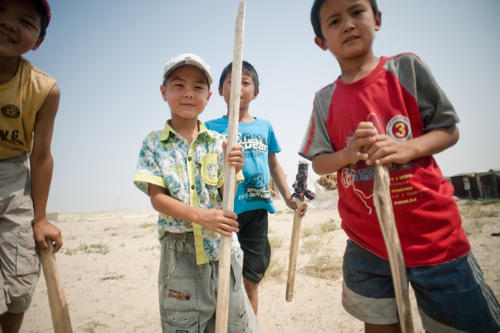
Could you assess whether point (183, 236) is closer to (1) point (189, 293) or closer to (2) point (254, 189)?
(1) point (189, 293)

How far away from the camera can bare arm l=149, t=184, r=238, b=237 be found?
4.49ft

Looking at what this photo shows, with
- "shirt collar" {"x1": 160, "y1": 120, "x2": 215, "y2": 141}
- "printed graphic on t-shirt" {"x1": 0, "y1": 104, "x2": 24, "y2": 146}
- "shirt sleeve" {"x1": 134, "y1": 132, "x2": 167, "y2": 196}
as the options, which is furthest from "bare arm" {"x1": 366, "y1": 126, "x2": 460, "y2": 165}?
"printed graphic on t-shirt" {"x1": 0, "y1": 104, "x2": 24, "y2": 146}

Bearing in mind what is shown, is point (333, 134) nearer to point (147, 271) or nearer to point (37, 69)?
point (37, 69)

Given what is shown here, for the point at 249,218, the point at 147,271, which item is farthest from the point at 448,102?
the point at 147,271

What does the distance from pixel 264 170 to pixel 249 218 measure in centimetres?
49

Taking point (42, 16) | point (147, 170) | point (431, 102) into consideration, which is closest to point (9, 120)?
point (42, 16)

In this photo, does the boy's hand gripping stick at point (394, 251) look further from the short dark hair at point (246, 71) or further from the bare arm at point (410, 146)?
the short dark hair at point (246, 71)

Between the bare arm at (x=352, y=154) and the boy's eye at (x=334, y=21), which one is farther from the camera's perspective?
the boy's eye at (x=334, y=21)

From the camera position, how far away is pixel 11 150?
5.21 feet

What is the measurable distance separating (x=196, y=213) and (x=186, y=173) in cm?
37

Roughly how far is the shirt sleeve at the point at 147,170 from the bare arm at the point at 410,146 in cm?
124

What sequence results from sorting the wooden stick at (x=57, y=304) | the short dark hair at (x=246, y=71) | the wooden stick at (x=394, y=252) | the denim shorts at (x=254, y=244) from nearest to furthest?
the wooden stick at (x=394, y=252)
the wooden stick at (x=57, y=304)
the denim shorts at (x=254, y=244)
the short dark hair at (x=246, y=71)

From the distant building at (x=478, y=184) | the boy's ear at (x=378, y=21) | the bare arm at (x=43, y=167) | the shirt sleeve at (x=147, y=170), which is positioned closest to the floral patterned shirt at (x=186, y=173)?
the shirt sleeve at (x=147, y=170)

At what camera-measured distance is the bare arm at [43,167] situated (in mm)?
1669
